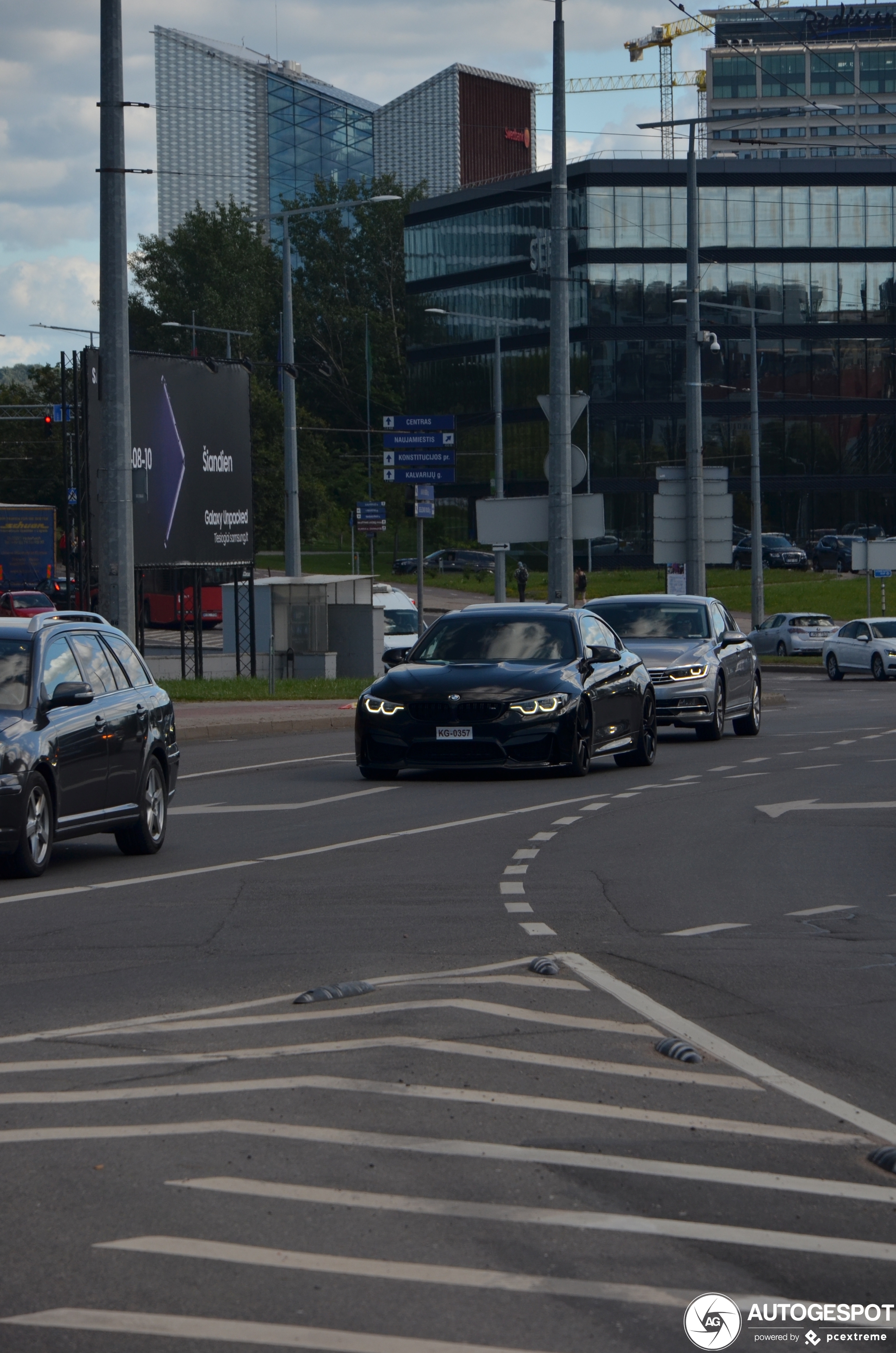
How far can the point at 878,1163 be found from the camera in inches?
208

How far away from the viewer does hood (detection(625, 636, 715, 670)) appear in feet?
76.3

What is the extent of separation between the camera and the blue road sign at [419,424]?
38.4 m

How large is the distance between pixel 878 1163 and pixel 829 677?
143 feet

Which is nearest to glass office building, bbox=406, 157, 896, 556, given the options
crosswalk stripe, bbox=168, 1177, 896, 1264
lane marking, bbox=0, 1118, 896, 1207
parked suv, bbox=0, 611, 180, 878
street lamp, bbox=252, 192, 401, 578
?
street lamp, bbox=252, 192, 401, 578

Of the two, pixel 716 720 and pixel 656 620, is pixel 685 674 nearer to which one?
pixel 716 720

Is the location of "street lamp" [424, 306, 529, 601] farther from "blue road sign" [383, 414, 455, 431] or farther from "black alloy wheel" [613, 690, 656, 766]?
"black alloy wheel" [613, 690, 656, 766]

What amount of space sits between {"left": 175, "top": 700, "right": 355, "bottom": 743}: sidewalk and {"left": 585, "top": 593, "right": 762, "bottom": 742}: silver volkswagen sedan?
3.85 meters

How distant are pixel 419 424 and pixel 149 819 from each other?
26440 millimetres

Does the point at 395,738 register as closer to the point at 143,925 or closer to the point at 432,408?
the point at 143,925

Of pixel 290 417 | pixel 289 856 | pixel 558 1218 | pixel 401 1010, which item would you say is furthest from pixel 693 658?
pixel 290 417

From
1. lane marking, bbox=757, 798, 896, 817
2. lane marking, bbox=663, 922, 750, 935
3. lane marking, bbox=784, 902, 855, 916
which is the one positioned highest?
lane marking, bbox=663, 922, 750, 935

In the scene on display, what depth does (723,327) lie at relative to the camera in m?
87.3

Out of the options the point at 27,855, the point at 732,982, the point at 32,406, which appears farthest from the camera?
Answer: the point at 32,406

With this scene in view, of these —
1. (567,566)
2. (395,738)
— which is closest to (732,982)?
(395,738)
